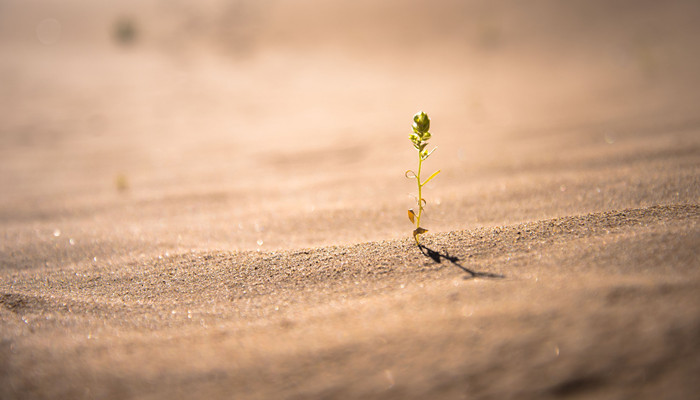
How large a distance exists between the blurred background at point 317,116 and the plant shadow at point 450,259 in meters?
0.39

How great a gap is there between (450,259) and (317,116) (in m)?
5.23

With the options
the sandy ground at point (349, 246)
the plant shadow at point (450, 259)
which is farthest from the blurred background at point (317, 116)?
the plant shadow at point (450, 259)

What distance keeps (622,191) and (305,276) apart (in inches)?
63.5

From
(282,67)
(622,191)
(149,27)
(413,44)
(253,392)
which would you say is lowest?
(253,392)

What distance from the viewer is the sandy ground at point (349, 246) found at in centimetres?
107

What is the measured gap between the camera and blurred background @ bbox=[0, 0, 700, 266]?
8.10 ft

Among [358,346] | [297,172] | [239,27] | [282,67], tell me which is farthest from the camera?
[239,27]

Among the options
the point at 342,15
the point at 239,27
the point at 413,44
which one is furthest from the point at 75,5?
the point at 413,44

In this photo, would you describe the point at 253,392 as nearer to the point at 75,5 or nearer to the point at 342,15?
the point at 342,15

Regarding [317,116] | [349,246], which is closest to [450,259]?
[349,246]

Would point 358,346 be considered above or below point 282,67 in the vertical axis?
below

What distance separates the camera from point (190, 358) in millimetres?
1180

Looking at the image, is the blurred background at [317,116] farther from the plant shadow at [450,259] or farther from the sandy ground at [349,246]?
the plant shadow at [450,259]

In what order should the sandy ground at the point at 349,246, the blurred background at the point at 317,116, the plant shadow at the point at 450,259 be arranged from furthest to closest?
the blurred background at the point at 317,116 < the plant shadow at the point at 450,259 < the sandy ground at the point at 349,246
